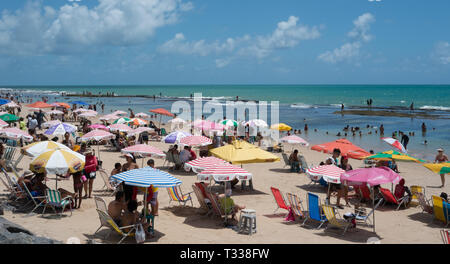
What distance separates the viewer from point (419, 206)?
1022 centimetres

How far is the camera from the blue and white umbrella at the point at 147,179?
6852 mm

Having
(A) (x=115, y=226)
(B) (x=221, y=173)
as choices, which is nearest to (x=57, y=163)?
(A) (x=115, y=226)

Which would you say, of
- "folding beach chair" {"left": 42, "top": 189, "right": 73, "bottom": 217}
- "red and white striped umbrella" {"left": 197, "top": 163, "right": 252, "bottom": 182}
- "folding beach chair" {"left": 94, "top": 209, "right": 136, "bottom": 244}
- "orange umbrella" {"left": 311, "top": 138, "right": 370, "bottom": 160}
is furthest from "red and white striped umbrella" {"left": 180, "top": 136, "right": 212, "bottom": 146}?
"folding beach chair" {"left": 94, "top": 209, "right": 136, "bottom": 244}

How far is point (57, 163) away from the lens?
25.1 ft

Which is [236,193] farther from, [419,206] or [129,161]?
[419,206]

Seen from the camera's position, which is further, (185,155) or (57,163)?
(185,155)

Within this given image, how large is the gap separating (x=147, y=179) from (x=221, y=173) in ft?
6.89

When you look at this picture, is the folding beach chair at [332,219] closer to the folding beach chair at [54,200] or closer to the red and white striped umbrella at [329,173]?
the red and white striped umbrella at [329,173]

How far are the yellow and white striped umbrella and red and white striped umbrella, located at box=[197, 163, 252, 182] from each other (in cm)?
258

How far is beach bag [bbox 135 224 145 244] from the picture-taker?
660cm

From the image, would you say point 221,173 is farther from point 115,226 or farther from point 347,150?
point 347,150

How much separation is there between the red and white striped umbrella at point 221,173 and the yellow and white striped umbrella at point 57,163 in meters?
2.58

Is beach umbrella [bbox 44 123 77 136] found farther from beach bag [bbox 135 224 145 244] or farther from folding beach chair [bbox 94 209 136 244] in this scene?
beach bag [bbox 135 224 145 244]
